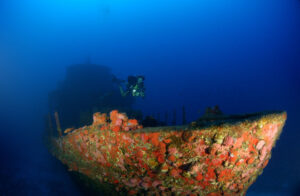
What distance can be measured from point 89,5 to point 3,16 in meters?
110

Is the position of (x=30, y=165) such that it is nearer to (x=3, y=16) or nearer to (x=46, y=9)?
(x=3, y=16)

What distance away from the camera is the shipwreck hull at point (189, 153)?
2.42 m

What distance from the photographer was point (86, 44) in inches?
5797

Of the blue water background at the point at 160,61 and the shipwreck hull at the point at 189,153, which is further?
the blue water background at the point at 160,61

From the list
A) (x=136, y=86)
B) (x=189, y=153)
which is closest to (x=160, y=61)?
(x=136, y=86)

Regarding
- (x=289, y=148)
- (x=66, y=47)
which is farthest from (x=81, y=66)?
(x=66, y=47)

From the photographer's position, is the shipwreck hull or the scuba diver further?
the scuba diver

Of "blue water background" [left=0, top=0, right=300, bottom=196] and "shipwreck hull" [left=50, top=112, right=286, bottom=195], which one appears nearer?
"shipwreck hull" [left=50, top=112, right=286, bottom=195]

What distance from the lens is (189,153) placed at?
8.36ft

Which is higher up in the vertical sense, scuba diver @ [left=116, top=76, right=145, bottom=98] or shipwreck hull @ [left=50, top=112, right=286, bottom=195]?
scuba diver @ [left=116, top=76, right=145, bottom=98]

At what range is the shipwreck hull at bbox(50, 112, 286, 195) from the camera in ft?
7.95

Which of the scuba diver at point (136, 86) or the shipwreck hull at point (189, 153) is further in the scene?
the scuba diver at point (136, 86)

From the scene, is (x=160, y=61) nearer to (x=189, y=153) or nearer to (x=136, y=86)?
(x=136, y=86)

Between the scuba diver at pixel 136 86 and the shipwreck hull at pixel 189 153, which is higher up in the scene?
the scuba diver at pixel 136 86
